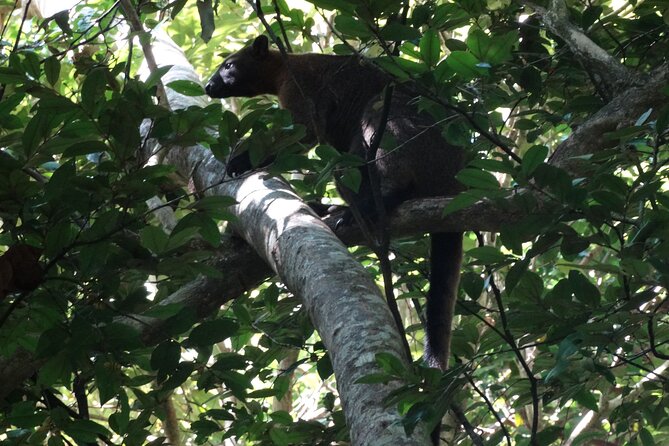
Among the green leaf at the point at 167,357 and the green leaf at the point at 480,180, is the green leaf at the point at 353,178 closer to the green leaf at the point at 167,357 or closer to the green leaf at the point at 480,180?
the green leaf at the point at 480,180

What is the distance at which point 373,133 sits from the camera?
4.15m

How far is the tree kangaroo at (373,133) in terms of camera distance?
3629mm

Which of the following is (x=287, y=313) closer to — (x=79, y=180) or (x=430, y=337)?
(x=430, y=337)

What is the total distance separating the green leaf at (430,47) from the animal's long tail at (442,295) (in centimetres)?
148

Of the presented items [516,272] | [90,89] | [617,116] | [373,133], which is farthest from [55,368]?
[373,133]

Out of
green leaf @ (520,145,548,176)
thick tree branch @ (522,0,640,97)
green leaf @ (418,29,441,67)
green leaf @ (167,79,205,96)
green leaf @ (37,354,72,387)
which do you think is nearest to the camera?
green leaf @ (520,145,548,176)

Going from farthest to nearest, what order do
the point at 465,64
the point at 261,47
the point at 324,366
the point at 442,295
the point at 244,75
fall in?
the point at 244,75 < the point at 261,47 < the point at 442,295 < the point at 324,366 < the point at 465,64

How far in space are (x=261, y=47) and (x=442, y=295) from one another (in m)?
2.81

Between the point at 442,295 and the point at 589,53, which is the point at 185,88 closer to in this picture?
the point at 589,53

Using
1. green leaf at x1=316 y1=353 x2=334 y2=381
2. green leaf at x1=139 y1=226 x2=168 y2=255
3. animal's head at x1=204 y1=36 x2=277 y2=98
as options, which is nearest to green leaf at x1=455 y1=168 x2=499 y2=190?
green leaf at x1=139 y1=226 x2=168 y2=255

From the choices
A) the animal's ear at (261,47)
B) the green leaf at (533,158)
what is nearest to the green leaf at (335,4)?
the green leaf at (533,158)

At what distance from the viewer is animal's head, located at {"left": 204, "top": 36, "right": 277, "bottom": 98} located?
5871 mm

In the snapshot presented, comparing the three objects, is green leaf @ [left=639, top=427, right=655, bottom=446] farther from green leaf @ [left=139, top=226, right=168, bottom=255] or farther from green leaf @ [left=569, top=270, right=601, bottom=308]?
green leaf @ [left=139, top=226, right=168, bottom=255]

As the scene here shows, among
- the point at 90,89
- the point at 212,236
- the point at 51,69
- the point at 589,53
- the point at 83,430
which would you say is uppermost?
the point at 589,53
